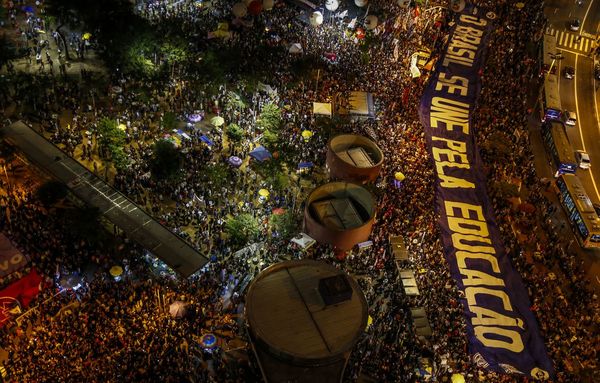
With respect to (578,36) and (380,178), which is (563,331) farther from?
(578,36)

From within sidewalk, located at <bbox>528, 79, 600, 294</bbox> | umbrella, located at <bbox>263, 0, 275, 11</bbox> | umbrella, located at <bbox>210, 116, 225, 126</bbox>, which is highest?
umbrella, located at <bbox>263, 0, 275, 11</bbox>

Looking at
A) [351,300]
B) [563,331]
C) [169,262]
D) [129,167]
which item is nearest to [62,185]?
[129,167]

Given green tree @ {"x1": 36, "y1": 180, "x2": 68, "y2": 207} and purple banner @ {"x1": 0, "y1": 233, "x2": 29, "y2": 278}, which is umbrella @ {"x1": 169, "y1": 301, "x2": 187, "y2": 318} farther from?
green tree @ {"x1": 36, "y1": 180, "x2": 68, "y2": 207}

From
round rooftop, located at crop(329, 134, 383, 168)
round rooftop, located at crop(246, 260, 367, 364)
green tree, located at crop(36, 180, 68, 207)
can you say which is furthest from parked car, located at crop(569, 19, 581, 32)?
green tree, located at crop(36, 180, 68, 207)

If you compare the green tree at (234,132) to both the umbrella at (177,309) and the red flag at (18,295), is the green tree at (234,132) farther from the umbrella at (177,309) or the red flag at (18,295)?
the red flag at (18,295)

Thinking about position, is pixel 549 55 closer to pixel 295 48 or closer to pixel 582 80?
pixel 582 80

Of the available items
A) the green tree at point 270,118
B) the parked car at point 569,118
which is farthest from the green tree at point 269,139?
the parked car at point 569,118

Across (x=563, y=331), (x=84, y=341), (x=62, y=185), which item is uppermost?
(x=62, y=185)
